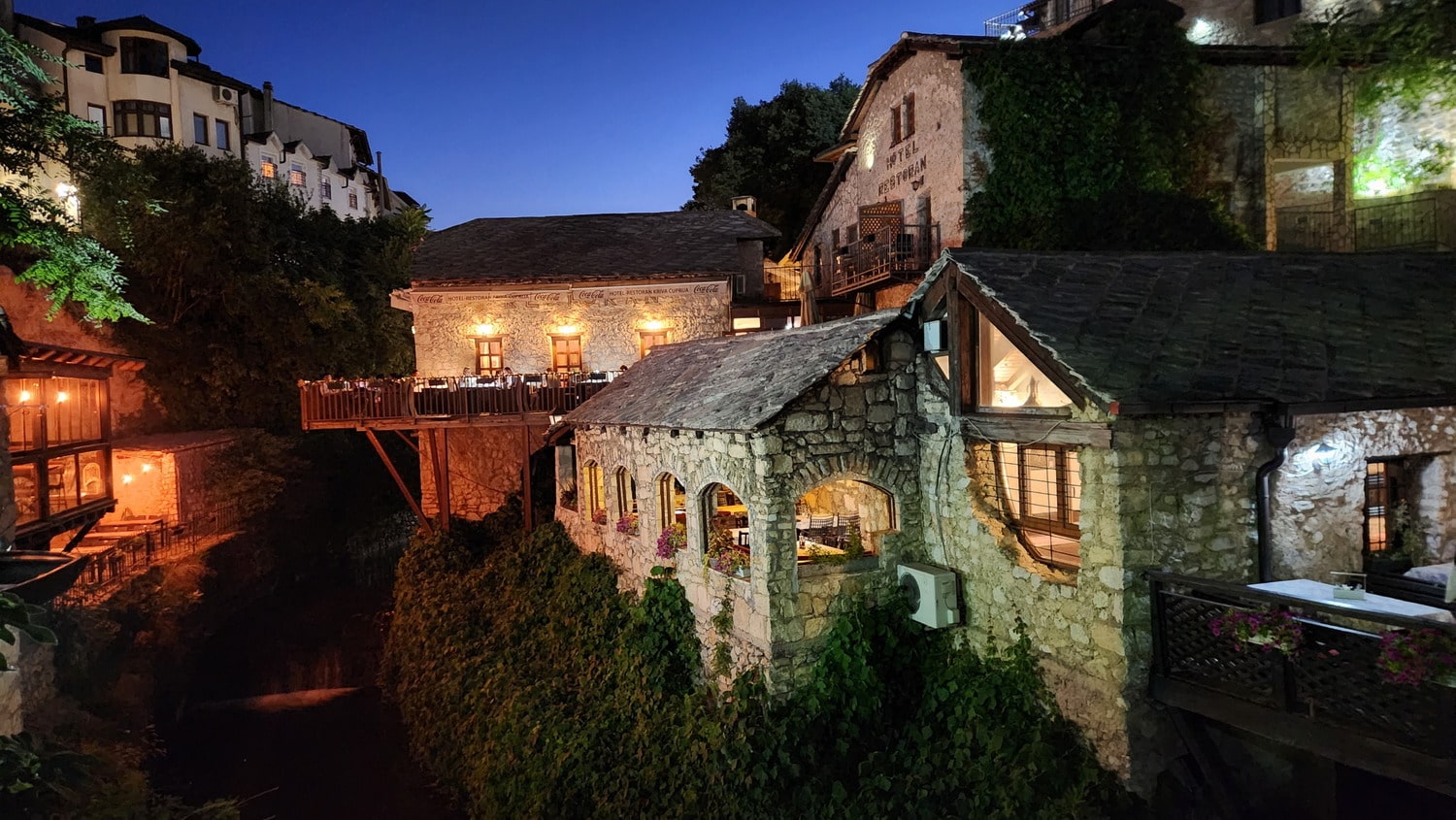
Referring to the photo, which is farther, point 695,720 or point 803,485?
point 695,720

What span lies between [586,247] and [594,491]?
30.2 feet

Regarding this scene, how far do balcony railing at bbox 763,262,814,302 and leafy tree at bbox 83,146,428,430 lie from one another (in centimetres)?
1392

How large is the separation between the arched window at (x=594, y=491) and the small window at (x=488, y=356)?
6507 millimetres

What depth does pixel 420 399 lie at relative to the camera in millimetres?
18516

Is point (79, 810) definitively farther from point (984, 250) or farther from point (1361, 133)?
point (1361, 133)

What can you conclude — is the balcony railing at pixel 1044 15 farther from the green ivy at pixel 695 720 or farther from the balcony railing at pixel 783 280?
the green ivy at pixel 695 720

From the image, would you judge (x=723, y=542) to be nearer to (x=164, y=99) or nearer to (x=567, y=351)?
(x=567, y=351)

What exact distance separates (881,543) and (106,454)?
18.4 meters

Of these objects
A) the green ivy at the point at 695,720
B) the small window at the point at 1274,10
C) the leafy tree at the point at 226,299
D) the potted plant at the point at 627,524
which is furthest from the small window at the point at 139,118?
the small window at the point at 1274,10

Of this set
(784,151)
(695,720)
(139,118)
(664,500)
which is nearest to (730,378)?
(664,500)

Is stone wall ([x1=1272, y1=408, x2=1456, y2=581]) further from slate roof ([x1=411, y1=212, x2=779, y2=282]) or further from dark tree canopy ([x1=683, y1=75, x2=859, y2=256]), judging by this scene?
dark tree canopy ([x1=683, y1=75, x2=859, y2=256])

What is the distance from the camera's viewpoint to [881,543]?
10.2 m

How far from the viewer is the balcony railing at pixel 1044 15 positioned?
24.3 meters

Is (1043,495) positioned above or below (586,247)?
below
